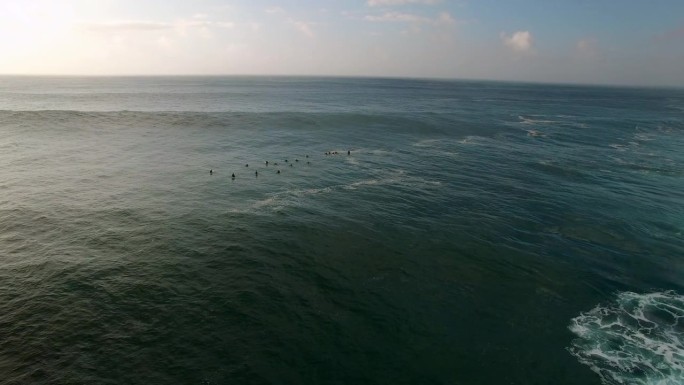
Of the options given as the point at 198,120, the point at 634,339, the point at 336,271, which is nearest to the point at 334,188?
the point at 336,271

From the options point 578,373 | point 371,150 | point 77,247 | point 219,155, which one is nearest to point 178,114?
point 219,155

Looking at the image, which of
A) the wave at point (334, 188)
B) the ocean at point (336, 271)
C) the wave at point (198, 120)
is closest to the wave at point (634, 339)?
the ocean at point (336, 271)

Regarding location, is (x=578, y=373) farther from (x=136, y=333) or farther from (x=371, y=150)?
(x=371, y=150)

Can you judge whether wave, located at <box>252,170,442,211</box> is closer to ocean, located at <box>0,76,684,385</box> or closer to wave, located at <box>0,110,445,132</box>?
ocean, located at <box>0,76,684,385</box>

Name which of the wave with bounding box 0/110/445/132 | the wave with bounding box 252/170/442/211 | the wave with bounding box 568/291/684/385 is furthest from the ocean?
the wave with bounding box 0/110/445/132

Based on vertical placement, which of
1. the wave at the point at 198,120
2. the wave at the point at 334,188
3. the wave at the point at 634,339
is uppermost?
the wave at the point at 198,120

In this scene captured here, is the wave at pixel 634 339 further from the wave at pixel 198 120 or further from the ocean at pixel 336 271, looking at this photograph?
the wave at pixel 198 120
